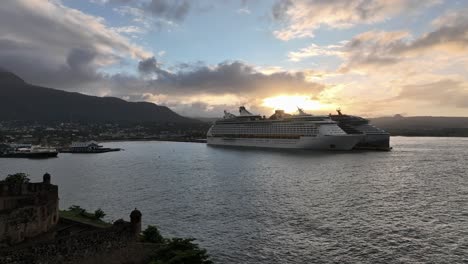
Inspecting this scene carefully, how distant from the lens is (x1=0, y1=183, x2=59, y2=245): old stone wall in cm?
1963

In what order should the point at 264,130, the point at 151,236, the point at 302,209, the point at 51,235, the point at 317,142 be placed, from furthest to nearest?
the point at 264,130, the point at 317,142, the point at 302,209, the point at 151,236, the point at 51,235

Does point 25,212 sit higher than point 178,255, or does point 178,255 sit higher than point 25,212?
point 25,212

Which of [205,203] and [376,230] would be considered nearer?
[376,230]

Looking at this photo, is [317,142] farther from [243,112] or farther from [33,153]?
[33,153]

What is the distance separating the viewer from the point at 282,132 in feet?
406

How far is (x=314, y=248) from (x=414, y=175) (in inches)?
1609

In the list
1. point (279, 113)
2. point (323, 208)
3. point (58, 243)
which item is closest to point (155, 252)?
point (58, 243)

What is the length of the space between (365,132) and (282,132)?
77.4 feet

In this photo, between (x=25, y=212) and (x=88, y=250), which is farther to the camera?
(x=25, y=212)

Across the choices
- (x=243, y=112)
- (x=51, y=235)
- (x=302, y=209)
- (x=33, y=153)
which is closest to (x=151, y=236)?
(x=51, y=235)

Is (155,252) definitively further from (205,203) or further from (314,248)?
(205,203)

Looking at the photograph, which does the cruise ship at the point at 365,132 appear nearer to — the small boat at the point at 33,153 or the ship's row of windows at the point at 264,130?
the ship's row of windows at the point at 264,130

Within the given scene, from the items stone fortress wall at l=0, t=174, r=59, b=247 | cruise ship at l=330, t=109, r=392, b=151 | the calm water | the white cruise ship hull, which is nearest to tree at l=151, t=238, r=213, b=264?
the calm water

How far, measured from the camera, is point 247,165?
7944cm
